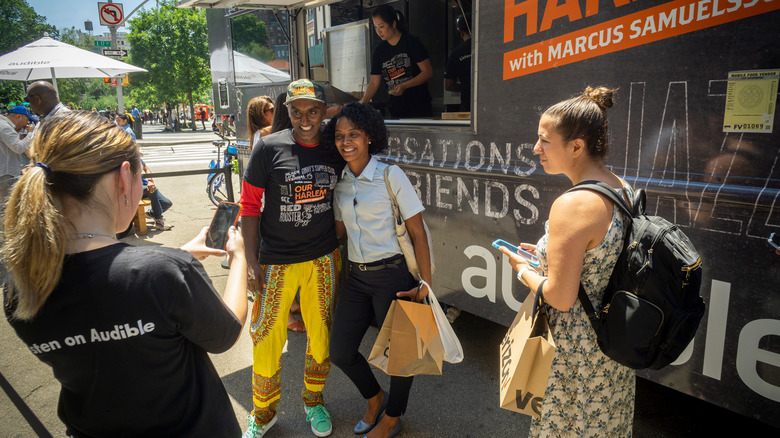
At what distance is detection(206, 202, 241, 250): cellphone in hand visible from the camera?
5.87ft

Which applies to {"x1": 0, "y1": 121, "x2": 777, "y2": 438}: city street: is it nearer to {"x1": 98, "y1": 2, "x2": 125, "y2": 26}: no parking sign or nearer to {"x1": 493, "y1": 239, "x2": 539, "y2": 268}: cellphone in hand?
{"x1": 493, "y1": 239, "x2": 539, "y2": 268}: cellphone in hand

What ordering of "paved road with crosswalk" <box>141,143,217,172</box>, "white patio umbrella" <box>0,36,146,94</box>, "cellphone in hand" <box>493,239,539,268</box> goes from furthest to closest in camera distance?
"paved road with crosswalk" <box>141,143,217,172</box> < "white patio umbrella" <box>0,36,146,94</box> < "cellphone in hand" <box>493,239,539,268</box>

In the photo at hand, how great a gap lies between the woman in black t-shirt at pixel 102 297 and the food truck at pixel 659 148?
70.5 inches

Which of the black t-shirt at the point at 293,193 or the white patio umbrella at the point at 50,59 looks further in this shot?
the white patio umbrella at the point at 50,59

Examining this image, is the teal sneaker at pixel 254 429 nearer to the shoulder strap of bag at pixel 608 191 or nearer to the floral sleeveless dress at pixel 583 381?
the floral sleeveless dress at pixel 583 381

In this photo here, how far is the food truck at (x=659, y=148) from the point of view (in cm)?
189

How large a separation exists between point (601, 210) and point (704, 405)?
2.13 meters

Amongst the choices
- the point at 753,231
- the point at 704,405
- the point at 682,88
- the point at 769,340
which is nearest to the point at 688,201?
the point at 753,231

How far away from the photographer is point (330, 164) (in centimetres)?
272

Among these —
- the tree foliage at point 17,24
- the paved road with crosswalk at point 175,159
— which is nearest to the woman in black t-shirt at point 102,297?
the paved road with crosswalk at point 175,159

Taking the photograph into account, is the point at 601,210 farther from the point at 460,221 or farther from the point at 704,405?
the point at 704,405

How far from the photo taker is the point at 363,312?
267 centimetres

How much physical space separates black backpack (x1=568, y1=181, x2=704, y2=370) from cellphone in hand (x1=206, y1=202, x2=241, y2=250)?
121cm

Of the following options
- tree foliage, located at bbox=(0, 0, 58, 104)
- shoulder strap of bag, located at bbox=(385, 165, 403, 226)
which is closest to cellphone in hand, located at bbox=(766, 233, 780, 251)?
shoulder strap of bag, located at bbox=(385, 165, 403, 226)
